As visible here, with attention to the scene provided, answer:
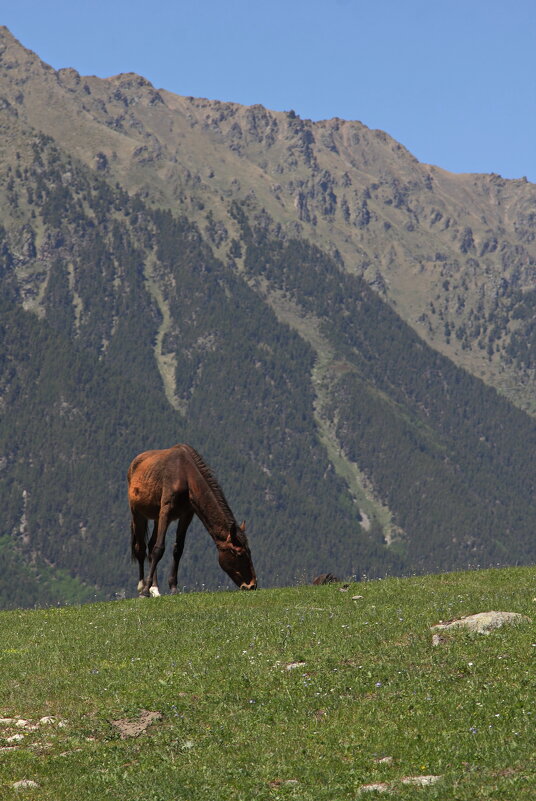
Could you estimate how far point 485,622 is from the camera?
81.4ft

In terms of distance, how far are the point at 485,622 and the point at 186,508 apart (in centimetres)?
1588

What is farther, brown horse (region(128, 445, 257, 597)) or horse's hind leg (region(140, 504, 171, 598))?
horse's hind leg (region(140, 504, 171, 598))

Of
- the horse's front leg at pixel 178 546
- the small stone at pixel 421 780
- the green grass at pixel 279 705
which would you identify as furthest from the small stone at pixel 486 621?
the horse's front leg at pixel 178 546

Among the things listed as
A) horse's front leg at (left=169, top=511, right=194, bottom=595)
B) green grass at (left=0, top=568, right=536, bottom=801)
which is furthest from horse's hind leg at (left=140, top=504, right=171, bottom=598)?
green grass at (left=0, top=568, right=536, bottom=801)

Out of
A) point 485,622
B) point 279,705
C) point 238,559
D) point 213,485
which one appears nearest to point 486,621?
point 485,622

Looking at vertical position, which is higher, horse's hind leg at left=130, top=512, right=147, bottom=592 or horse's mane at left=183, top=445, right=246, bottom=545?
horse's mane at left=183, top=445, right=246, bottom=545

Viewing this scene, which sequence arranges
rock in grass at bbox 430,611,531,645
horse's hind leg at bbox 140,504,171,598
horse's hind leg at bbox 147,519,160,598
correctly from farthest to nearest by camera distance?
horse's hind leg at bbox 147,519,160,598, horse's hind leg at bbox 140,504,171,598, rock in grass at bbox 430,611,531,645

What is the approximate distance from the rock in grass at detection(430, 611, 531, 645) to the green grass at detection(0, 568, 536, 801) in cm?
49

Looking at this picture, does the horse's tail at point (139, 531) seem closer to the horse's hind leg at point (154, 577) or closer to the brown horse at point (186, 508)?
the horse's hind leg at point (154, 577)

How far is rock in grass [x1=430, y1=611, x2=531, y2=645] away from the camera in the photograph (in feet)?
80.5

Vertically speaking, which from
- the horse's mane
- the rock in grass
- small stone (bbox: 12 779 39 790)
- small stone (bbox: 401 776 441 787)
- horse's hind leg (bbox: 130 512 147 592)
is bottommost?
small stone (bbox: 12 779 39 790)

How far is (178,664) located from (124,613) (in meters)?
9.09

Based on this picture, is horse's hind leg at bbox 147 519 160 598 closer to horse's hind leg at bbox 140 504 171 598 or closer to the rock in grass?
horse's hind leg at bbox 140 504 171 598

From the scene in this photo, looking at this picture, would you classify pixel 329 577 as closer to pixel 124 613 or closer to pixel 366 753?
pixel 124 613
